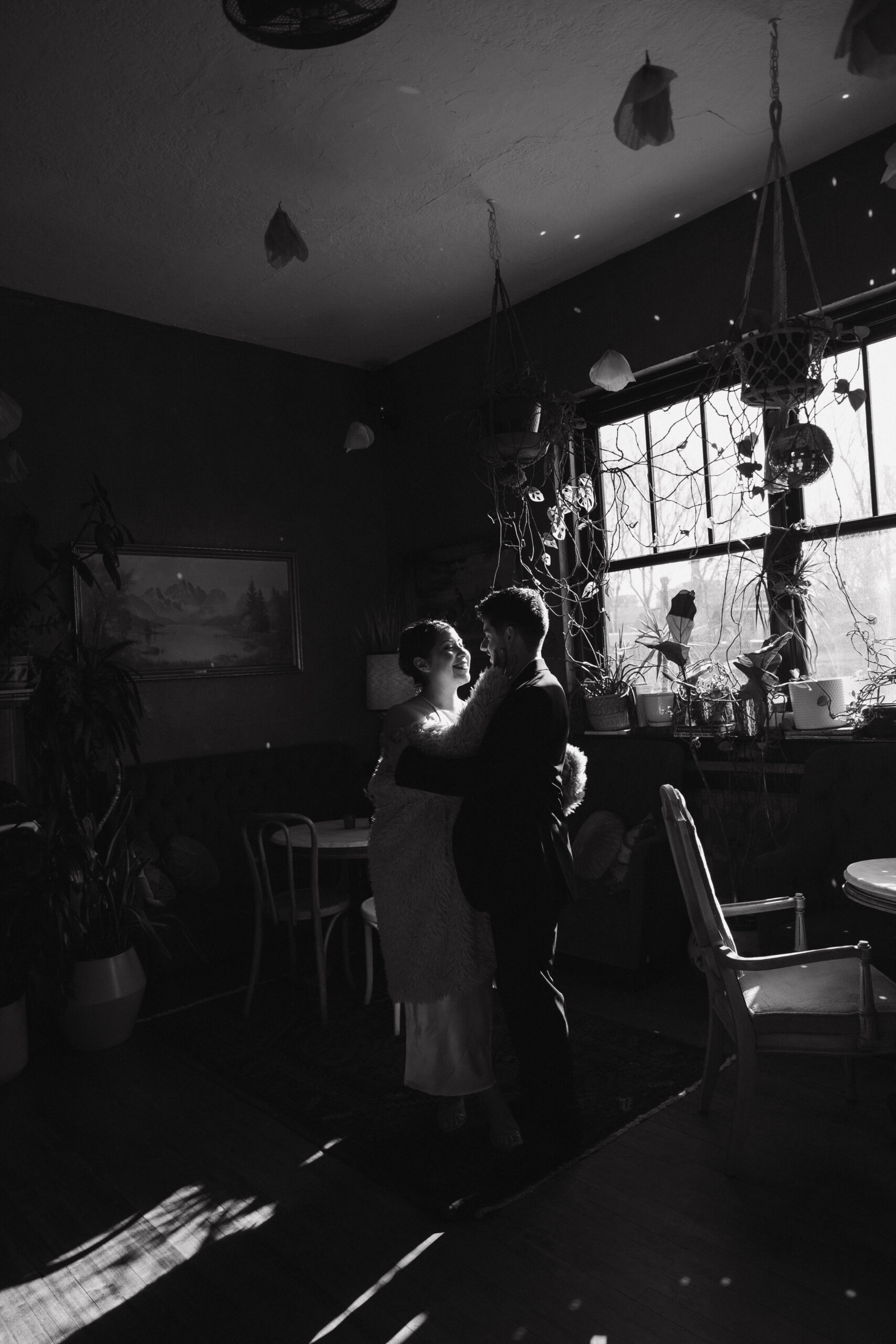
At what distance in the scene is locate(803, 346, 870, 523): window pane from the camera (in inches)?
162

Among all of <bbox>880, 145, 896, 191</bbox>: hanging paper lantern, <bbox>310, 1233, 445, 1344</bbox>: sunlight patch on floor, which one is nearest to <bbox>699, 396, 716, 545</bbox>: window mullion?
<bbox>880, 145, 896, 191</bbox>: hanging paper lantern

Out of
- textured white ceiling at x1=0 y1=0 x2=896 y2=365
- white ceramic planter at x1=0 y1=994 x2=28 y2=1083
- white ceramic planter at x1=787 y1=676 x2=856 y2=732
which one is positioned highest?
textured white ceiling at x1=0 y1=0 x2=896 y2=365

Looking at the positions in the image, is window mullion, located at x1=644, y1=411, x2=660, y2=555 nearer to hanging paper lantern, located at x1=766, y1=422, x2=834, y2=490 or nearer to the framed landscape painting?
hanging paper lantern, located at x1=766, y1=422, x2=834, y2=490

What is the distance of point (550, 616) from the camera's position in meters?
5.35

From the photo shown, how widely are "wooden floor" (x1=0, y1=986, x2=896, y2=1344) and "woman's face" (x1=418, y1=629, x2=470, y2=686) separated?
1466 mm

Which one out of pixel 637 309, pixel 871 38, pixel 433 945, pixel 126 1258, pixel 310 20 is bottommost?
pixel 126 1258

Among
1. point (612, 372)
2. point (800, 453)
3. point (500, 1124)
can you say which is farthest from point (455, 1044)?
point (612, 372)

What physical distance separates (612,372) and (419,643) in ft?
6.15

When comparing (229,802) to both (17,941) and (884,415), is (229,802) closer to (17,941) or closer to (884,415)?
(17,941)

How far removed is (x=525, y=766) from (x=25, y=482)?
11.5 feet

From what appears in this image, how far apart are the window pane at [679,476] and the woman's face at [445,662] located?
6.41 ft

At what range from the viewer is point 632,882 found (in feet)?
13.5

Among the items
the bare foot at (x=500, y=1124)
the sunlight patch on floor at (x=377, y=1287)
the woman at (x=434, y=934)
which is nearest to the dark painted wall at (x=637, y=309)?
the woman at (x=434, y=934)

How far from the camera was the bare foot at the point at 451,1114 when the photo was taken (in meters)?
2.96
